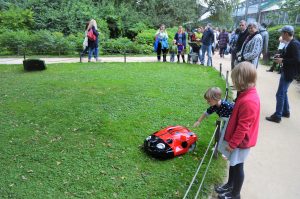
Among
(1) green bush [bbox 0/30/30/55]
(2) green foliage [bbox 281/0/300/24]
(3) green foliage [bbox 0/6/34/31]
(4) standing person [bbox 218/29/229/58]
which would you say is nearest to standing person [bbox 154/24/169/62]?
(4) standing person [bbox 218/29/229/58]

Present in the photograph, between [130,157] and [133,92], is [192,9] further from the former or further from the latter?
[130,157]

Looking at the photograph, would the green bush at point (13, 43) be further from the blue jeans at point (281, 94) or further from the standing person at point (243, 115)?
the standing person at point (243, 115)

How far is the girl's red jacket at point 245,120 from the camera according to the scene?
127 inches

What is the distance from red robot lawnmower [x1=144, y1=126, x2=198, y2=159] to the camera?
471cm

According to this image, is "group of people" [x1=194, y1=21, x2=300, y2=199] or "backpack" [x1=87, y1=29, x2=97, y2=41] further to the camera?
"backpack" [x1=87, y1=29, x2=97, y2=41]

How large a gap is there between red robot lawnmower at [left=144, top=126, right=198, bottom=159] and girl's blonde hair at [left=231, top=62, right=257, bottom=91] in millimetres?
1799

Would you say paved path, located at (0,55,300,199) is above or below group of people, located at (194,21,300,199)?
below

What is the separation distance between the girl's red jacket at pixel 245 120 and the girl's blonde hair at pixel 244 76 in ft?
0.24

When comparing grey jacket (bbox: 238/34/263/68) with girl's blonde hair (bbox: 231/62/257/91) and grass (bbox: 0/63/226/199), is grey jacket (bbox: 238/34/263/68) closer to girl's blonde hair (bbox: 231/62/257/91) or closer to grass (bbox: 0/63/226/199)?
grass (bbox: 0/63/226/199)

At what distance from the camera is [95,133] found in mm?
5730

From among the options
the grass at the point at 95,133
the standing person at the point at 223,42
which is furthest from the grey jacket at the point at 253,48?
the standing person at the point at 223,42

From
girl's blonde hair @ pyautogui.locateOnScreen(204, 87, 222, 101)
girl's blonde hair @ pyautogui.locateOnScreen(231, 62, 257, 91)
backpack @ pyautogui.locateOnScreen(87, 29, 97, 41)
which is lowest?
girl's blonde hair @ pyautogui.locateOnScreen(204, 87, 222, 101)

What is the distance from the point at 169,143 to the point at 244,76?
A: 1.92 metres

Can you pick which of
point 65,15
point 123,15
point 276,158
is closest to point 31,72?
point 276,158
